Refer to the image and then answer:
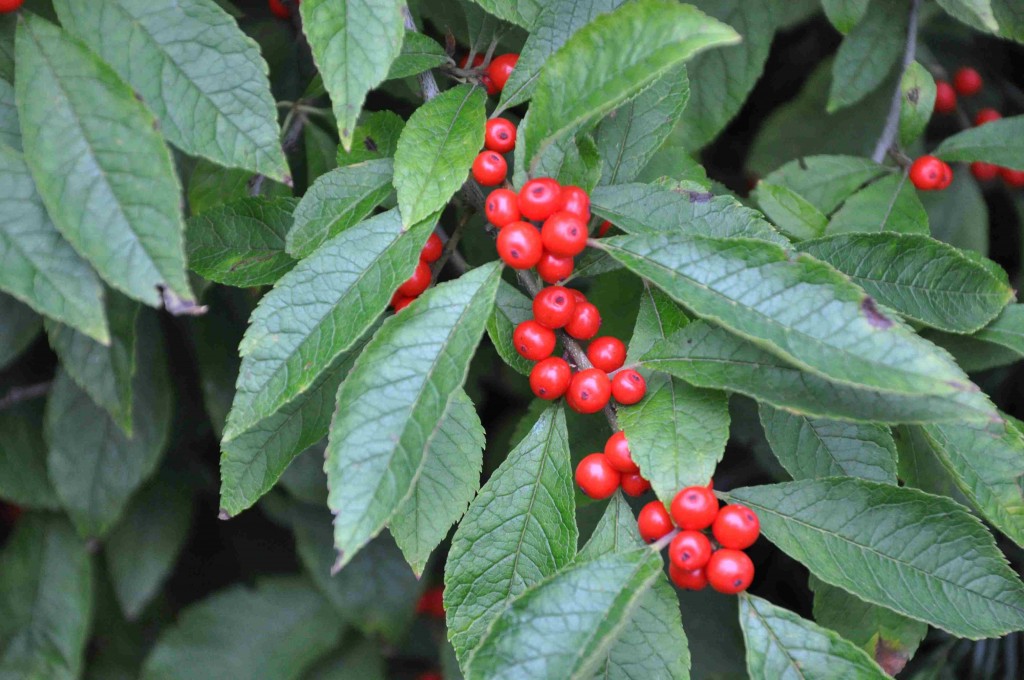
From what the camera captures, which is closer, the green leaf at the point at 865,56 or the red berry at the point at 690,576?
the red berry at the point at 690,576

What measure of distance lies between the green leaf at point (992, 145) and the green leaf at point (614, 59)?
884mm

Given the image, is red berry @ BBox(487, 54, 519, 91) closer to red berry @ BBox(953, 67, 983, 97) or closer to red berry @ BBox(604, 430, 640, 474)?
red berry @ BBox(604, 430, 640, 474)

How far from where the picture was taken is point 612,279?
1.64 metres

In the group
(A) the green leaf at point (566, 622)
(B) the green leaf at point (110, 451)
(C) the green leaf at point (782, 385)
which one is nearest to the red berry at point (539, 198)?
(C) the green leaf at point (782, 385)

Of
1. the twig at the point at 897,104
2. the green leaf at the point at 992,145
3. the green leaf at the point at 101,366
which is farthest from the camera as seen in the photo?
the twig at the point at 897,104

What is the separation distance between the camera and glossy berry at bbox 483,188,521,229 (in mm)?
1123

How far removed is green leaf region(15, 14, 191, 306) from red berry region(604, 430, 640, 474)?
1.84 feet

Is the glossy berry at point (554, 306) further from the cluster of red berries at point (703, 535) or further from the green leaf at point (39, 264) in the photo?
the green leaf at point (39, 264)

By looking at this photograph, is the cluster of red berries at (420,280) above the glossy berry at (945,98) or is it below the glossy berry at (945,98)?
above

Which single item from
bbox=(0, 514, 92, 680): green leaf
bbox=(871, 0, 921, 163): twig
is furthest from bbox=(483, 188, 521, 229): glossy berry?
bbox=(0, 514, 92, 680): green leaf

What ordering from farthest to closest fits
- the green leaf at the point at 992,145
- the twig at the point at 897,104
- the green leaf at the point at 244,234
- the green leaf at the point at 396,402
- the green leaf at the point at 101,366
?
1. the twig at the point at 897,104
2. the green leaf at the point at 992,145
3. the green leaf at the point at 101,366
4. the green leaf at the point at 244,234
5. the green leaf at the point at 396,402

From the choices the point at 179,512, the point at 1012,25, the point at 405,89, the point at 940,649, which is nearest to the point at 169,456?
the point at 179,512

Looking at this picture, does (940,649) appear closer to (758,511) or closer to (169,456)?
(758,511)

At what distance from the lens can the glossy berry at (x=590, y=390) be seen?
1135 mm
